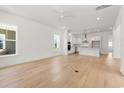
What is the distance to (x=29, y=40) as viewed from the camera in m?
6.18

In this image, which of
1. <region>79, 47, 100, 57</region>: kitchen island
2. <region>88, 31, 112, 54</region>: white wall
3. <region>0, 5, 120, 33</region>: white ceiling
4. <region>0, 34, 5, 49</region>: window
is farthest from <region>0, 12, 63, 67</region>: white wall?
<region>88, 31, 112, 54</region>: white wall

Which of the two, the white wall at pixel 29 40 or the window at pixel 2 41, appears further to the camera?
the white wall at pixel 29 40

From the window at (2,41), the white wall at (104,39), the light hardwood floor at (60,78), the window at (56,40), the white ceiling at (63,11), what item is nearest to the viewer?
the light hardwood floor at (60,78)

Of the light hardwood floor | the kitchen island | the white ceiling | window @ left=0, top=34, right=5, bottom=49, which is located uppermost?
the white ceiling

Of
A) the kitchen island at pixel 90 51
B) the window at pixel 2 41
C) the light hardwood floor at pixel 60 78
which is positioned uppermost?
the window at pixel 2 41

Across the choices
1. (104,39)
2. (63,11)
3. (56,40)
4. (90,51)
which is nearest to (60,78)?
(63,11)

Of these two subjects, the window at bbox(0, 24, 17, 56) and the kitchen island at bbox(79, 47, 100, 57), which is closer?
the window at bbox(0, 24, 17, 56)

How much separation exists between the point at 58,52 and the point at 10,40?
529cm

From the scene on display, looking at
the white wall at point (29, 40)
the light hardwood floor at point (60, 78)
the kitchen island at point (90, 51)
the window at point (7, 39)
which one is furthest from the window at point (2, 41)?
the kitchen island at point (90, 51)

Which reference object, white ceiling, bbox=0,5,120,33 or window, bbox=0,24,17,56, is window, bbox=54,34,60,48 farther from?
window, bbox=0,24,17,56

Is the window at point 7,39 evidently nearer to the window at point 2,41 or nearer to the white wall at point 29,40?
the window at point 2,41

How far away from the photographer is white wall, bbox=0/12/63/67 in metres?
5.01

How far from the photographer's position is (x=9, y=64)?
16.3 feet

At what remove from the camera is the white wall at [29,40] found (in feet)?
16.4
